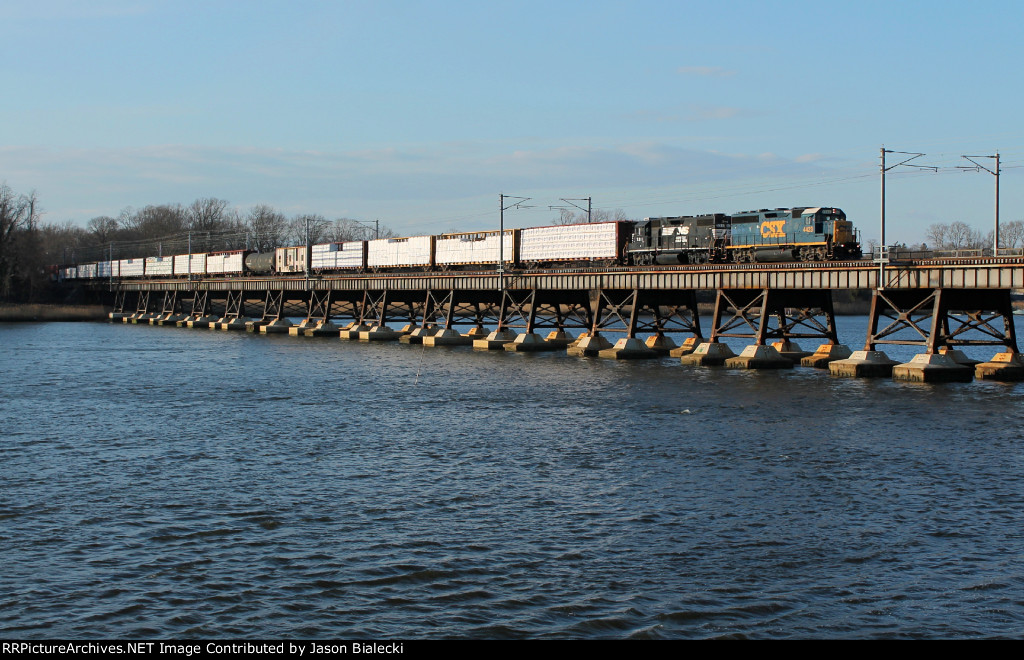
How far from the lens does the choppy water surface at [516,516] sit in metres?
13.4

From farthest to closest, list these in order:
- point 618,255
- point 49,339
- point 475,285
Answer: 1. point 49,339
2. point 475,285
3. point 618,255

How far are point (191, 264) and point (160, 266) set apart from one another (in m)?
11.4

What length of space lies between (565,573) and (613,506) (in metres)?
4.73

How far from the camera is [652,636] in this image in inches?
493

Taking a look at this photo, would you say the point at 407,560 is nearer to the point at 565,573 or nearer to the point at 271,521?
the point at 565,573

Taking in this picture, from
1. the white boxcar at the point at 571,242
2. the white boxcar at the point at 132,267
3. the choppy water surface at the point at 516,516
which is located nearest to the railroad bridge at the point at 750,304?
the white boxcar at the point at 571,242

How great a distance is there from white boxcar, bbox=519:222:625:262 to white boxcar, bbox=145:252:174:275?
6992 cm

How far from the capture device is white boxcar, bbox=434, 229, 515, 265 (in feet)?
236

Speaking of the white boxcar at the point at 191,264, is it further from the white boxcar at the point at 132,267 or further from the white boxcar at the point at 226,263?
the white boxcar at the point at 132,267

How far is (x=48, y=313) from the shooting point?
5153 inches

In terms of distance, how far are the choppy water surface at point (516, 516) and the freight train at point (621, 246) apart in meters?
14.7

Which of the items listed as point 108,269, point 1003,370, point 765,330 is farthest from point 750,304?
point 108,269
